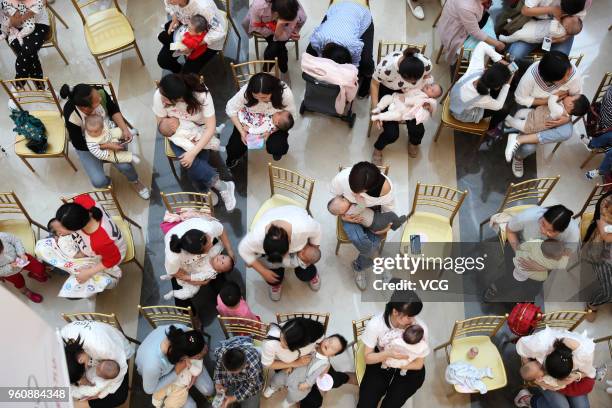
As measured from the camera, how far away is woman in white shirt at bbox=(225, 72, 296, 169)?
13.4 ft

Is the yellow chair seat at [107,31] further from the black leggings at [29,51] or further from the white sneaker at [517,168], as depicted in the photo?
the white sneaker at [517,168]

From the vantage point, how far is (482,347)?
396cm

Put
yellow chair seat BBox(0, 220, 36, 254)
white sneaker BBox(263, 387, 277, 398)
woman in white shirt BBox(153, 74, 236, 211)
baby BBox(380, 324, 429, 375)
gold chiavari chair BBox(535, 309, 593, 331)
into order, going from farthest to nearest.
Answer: yellow chair seat BBox(0, 220, 36, 254) → woman in white shirt BBox(153, 74, 236, 211) → white sneaker BBox(263, 387, 277, 398) → gold chiavari chair BBox(535, 309, 593, 331) → baby BBox(380, 324, 429, 375)

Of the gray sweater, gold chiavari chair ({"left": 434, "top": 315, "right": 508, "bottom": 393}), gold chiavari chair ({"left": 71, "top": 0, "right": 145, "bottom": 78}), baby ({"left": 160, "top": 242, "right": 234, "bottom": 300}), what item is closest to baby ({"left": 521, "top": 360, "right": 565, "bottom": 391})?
gold chiavari chair ({"left": 434, "top": 315, "right": 508, "bottom": 393})

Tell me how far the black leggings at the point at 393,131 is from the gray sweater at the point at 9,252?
296 cm

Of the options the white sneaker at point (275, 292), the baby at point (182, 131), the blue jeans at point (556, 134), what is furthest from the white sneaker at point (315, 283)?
the blue jeans at point (556, 134)

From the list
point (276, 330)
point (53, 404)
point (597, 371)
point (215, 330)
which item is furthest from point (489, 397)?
point (53, 404)

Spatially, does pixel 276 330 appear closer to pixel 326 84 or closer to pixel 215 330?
pixel 215 330

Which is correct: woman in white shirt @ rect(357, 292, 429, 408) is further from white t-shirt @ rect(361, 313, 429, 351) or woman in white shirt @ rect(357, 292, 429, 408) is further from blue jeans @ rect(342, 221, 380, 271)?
blue jeans @ rect(342, 221, 380, 271)

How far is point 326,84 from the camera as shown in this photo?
447 cm

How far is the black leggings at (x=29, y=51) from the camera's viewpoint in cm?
493

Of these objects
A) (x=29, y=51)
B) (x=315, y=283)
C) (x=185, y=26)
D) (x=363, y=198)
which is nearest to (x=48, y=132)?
(x=29, y=51)

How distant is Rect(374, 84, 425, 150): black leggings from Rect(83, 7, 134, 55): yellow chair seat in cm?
238

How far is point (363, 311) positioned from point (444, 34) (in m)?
2.57
